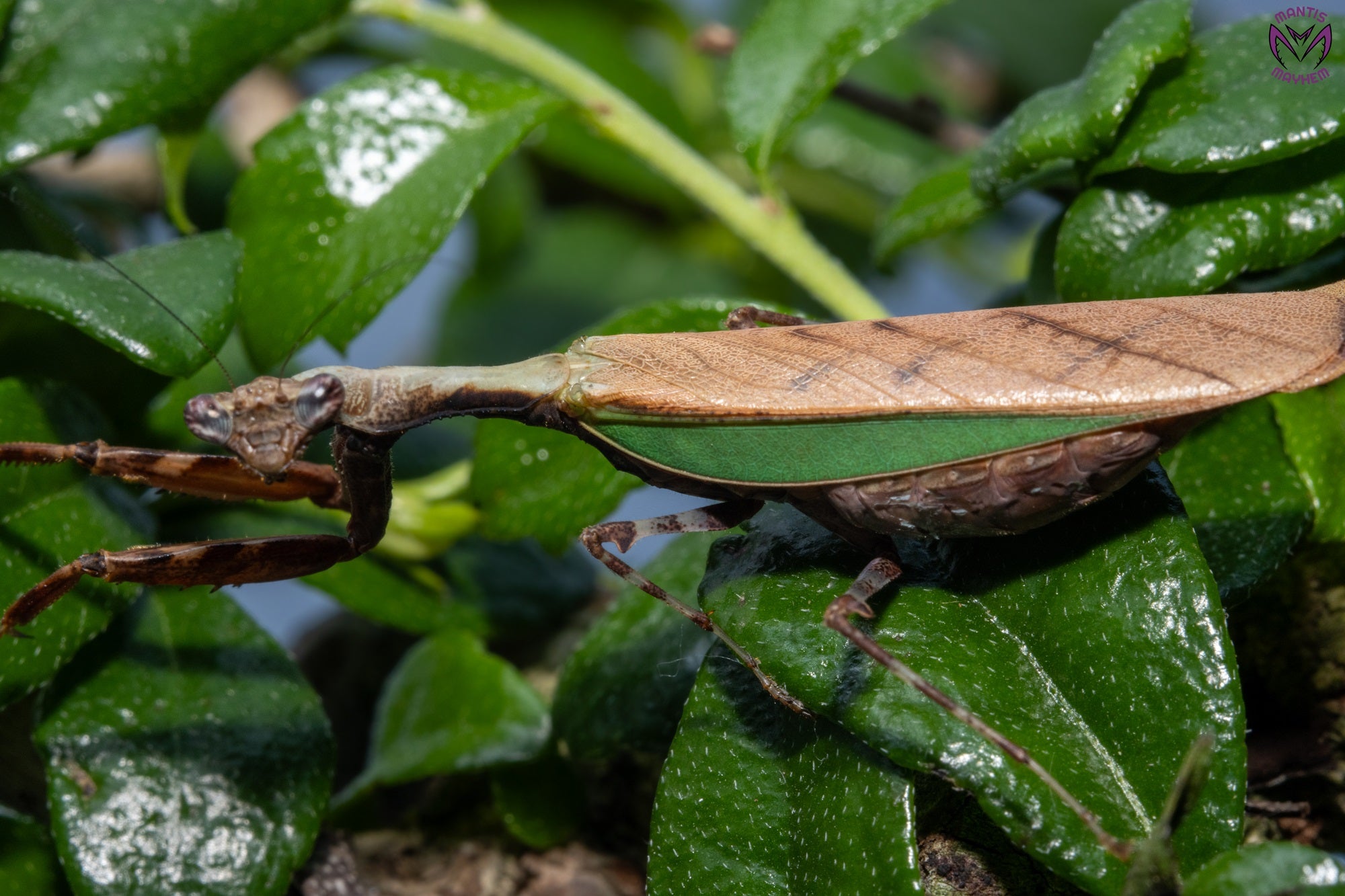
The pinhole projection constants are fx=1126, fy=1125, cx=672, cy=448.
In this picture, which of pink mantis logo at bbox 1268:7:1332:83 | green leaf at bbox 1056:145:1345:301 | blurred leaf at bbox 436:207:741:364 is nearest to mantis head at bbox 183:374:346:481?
green leaf at bbox 1056:145:1345:301

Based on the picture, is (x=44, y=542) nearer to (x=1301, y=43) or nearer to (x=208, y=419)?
(x=208, y=419)

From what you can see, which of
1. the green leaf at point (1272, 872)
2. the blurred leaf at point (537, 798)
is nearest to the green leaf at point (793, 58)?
the blurred leaf at point (537, 798)

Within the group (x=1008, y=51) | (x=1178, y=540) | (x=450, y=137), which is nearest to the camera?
(x=1178, y=540)

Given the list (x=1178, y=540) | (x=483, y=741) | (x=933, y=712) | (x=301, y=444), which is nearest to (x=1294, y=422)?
(x=1178, y=540)

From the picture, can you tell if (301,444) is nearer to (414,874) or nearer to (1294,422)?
(414,874)

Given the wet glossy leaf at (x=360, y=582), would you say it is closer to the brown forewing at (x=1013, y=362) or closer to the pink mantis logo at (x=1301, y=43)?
the brown forewing at (x=1013, y=362)

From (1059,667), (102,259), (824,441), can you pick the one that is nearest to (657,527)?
(824,441)
